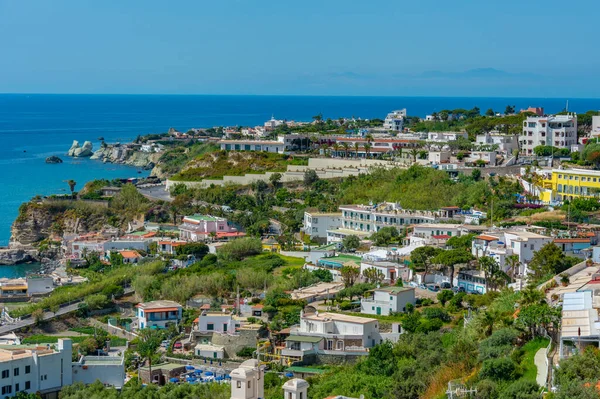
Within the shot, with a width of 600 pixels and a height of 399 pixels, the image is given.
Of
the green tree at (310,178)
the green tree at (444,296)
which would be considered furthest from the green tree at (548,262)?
the green tree at (310,178)

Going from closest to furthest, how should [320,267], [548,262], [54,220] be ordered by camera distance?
1. [548,262]
2. [320,267]
3. [54,220]

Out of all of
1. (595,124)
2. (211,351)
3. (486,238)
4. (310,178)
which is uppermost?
(595,124)

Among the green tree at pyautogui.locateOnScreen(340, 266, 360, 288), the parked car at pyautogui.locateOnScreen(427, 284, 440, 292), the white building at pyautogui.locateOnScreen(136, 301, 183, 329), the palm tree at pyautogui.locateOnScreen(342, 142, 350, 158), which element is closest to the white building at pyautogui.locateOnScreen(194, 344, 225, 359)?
the white building at pyautogui.locateOnScreen(136, 301, 183, 329)

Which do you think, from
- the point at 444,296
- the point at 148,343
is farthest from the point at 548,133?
the point at 148,343

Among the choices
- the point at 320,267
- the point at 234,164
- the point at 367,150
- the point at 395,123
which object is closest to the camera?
the point at 320,267

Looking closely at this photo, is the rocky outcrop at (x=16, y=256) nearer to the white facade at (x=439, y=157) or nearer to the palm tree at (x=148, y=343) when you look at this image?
the white facade at (x=439, y=157)

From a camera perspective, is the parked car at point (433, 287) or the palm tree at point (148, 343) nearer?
the palm tree at point (148, 343)

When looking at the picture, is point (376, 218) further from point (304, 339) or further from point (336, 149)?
point (336, 149)
